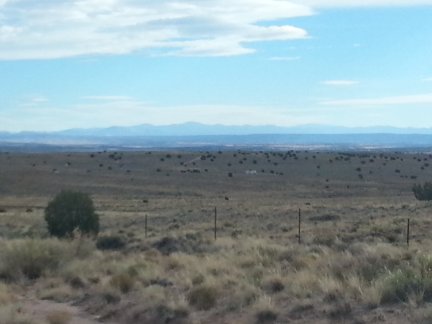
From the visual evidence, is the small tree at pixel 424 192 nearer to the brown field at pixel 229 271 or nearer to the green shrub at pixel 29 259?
the brown field at pixel 229 271

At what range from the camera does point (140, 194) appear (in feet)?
266

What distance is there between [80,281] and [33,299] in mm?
1992

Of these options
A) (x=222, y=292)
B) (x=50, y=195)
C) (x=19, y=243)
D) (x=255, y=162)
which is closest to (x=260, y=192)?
(x=50, y=195)

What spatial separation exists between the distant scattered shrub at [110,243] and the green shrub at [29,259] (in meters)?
6.97

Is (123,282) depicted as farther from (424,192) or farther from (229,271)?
(424,192)

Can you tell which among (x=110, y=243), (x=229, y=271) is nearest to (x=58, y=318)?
(x=229, y=271)

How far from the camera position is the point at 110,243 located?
32.2m

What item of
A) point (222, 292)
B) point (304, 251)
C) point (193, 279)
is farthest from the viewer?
Answer: point (304, 251)

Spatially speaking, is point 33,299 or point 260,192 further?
point 260,192

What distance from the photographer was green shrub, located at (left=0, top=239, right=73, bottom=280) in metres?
22.9

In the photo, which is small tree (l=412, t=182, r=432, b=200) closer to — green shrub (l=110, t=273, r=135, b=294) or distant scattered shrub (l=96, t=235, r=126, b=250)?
distant scattered shrub (l=96, t=235, r=126, b=250)

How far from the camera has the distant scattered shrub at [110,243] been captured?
3160 cm

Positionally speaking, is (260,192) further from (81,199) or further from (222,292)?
(222,292)

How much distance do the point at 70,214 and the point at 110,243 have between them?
10.9ft
